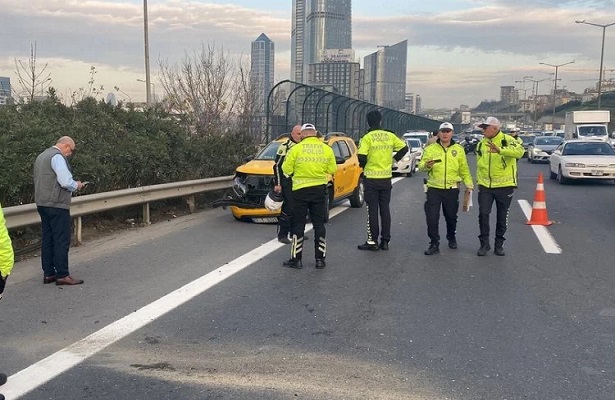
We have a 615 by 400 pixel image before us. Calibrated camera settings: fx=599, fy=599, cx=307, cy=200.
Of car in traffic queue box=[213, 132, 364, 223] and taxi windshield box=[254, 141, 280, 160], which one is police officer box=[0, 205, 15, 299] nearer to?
car in traffic queue box=[213, 132, 364, 223]

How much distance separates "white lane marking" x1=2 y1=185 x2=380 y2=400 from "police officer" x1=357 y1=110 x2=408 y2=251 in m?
1.95

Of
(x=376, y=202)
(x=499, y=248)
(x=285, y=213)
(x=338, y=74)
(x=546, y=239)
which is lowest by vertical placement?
(x=546, y=239)

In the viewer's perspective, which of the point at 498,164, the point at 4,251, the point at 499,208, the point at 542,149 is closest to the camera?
the point at 4,251

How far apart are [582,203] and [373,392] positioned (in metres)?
11.9

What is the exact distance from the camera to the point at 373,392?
3.99 metres

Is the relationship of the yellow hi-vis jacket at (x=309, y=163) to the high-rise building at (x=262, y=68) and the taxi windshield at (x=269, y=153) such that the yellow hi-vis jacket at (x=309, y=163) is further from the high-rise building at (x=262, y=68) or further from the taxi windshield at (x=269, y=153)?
the high-rise building at (x=262, y=68)

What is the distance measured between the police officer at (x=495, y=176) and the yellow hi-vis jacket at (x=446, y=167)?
0.27 metres

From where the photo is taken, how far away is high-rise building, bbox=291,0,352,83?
5594cm

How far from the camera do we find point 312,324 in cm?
541

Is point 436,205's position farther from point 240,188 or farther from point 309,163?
point 240,188

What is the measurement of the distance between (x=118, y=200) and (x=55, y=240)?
3.25 metres

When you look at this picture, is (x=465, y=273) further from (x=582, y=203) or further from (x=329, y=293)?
(x=582, y=203)

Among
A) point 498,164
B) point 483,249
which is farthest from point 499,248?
point 498,164

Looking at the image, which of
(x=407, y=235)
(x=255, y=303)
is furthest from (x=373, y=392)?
(x=407, y=235)
